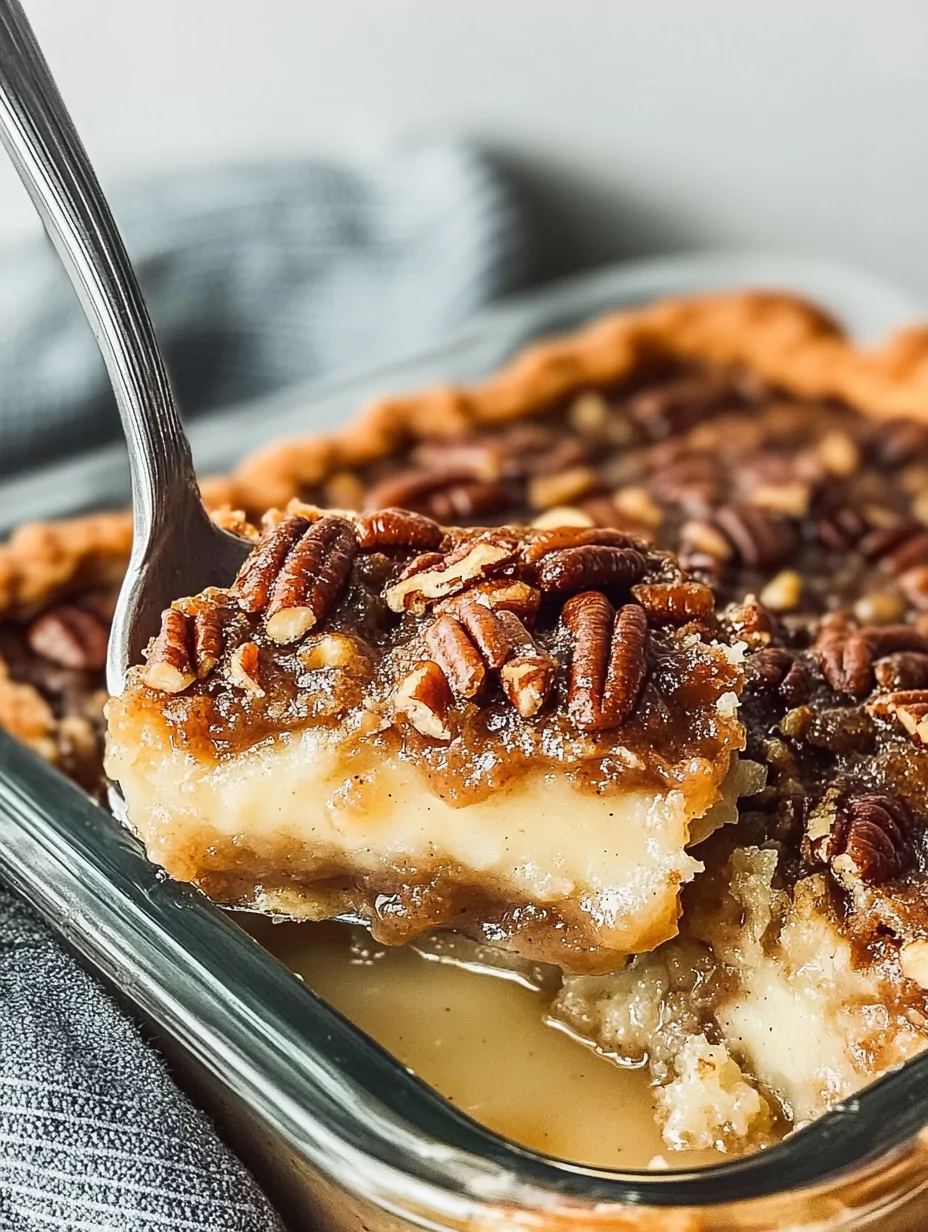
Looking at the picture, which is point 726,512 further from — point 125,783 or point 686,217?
point 686,217

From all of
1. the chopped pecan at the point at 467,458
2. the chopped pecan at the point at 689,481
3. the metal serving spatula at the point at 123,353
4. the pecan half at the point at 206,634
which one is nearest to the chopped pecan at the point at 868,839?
the metal serving spatula at the point at 123,353

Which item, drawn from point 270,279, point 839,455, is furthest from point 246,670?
point 270,279

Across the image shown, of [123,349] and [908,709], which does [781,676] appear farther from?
[123,349]

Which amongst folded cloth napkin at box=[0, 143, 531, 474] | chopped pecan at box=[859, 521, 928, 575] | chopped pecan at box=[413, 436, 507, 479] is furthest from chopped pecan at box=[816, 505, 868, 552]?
folded cloth napkin at box=[0, 143, 531, 474]

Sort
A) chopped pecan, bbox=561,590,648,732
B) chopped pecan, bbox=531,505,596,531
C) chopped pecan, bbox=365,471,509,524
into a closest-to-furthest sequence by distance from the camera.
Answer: chopped pecan, bbox=561,590,648,732
chopped pecan, bbox=531,505,596,531
chopped pecan, bbox=365,471,509,524

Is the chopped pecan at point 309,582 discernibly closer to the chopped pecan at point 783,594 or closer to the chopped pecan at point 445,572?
the chopped pecan at point 445,572

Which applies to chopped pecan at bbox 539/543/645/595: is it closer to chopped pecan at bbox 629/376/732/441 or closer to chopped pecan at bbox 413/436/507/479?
chopped pecan at bbox 413/436/507/479
